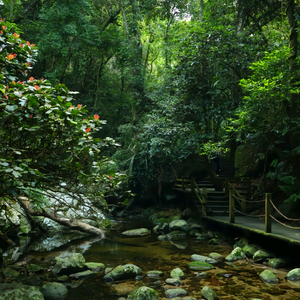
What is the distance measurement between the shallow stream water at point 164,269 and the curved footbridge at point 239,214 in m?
0.79

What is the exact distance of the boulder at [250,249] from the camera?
7.61 meters

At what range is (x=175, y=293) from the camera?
210 inches

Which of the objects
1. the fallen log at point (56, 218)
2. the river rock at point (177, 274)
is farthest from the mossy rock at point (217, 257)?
the fallen log at point (56, 218)

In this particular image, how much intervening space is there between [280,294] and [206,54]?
8633mm

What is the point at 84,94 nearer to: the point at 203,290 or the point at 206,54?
the point at 206,54

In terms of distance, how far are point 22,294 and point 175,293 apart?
8.30ft

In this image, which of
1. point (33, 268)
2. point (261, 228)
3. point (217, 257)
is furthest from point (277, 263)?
point (33, 268)

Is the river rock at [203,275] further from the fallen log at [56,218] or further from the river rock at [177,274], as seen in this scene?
the fallen log at [56,218]

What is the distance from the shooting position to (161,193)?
16094 mm

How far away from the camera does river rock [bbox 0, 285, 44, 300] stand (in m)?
4.65

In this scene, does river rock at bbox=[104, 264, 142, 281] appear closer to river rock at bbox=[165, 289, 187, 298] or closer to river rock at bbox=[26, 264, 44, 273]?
river rock at bbox=[165, 289, 187, 298]

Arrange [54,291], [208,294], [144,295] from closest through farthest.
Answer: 1. [144,295]
2. [208,294]
3. [54,291]

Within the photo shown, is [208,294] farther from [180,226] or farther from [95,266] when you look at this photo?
[180,226]

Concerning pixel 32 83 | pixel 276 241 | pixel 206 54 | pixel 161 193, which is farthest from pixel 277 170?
pixel 32 83
